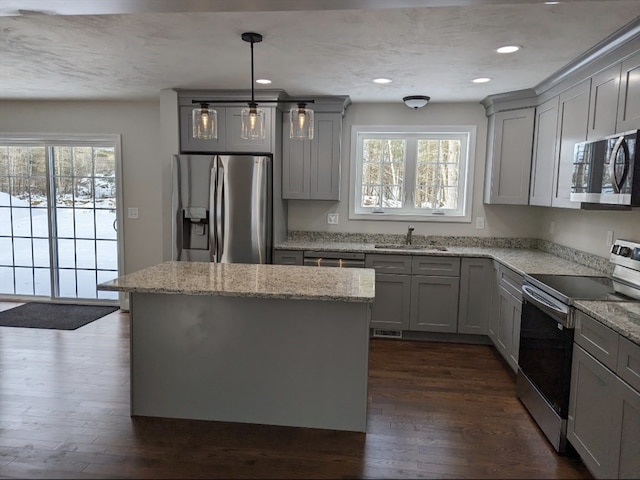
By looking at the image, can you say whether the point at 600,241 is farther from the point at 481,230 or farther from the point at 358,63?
the point at 358,63

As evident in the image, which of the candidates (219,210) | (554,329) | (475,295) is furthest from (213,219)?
(554,329)

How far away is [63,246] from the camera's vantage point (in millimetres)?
5207

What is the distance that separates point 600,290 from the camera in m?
2.56

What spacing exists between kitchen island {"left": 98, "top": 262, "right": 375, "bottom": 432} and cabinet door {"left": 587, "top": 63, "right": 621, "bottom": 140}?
1.73 m

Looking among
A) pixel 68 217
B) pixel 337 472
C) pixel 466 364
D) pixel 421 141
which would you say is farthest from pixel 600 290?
pixel 68 217

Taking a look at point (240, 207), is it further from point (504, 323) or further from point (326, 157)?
point (504, 323)

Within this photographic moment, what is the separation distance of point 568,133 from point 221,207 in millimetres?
2878

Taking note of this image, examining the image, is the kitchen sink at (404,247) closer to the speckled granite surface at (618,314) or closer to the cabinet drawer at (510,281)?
the cabinet drawer at (510,281)

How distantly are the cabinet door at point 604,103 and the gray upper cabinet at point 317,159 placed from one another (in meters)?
2.16

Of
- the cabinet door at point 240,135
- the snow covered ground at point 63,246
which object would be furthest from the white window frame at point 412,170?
the snow covered ground at point 63,246

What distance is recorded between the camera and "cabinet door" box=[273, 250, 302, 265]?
4.23 meters

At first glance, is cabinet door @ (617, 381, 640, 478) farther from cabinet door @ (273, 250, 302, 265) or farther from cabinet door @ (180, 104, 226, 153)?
cabinet door @ (180, 104, 226, 153)

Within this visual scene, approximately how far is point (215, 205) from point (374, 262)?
5.12 ft

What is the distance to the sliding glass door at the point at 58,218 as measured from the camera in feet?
16.6
